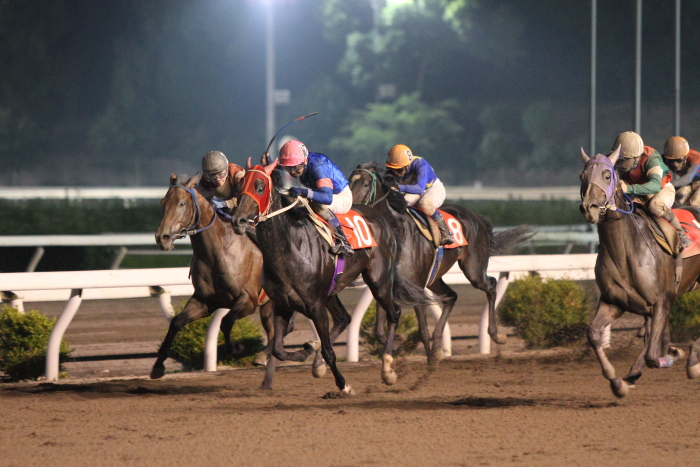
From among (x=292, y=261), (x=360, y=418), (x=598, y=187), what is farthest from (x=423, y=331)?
(x=598, y=187)

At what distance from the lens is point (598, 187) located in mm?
5516

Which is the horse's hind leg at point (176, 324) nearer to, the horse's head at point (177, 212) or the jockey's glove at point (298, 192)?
the horse's head at point (177, 212)

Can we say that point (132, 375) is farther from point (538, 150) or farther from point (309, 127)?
point (309, 127)

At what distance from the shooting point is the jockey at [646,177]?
5914mm

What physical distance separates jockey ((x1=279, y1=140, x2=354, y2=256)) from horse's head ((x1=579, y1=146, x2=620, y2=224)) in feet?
4.69

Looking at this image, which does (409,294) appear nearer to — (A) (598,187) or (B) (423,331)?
(B) (423,331)

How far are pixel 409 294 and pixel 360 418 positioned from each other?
155cm

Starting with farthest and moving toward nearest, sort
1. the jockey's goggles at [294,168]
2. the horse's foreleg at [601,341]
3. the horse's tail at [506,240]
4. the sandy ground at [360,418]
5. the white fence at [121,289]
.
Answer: the horse's tail at [506,240] → the white fence at [121,289] → the jockey's goggles at [294,168] → the horse's foreleg at [601,341] → the sandy ground at [360,418]

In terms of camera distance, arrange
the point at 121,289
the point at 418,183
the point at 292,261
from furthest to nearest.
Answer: the point at 418,183 → the point at 121,289 → the point at 292,261

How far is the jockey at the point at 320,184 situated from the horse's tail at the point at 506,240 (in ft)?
7.52

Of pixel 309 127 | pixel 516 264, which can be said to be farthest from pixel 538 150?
pixel 516 264

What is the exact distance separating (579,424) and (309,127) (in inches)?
1822

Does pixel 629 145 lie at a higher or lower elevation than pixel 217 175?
higher

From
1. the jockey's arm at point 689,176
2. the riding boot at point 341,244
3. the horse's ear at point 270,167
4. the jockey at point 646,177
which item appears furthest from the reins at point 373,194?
the jockey's arm at point 689,176
